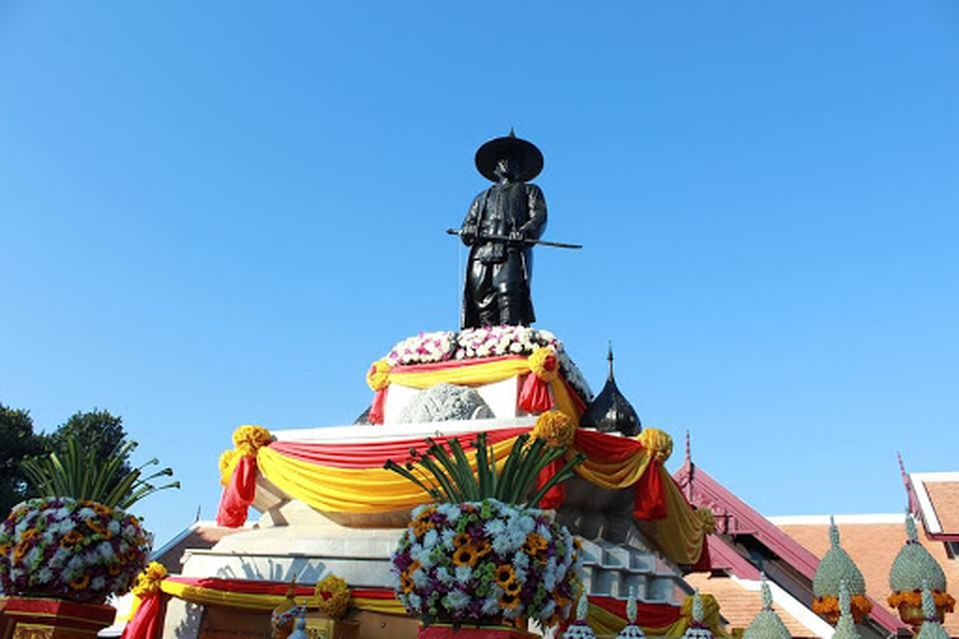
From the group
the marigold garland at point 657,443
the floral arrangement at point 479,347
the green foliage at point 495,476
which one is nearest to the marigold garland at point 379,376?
the floral arrangement at point 479,347

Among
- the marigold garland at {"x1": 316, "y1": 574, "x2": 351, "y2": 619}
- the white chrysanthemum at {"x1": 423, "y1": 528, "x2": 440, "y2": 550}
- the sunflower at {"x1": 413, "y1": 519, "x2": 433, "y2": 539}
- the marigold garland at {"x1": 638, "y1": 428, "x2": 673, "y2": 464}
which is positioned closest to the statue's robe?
the marigold garland at {"x1": 638, "y1": 428, "x2": 673, "y2": 464}

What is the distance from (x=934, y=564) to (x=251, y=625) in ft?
23.4

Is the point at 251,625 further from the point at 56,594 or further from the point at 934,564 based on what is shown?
the point at 934,564

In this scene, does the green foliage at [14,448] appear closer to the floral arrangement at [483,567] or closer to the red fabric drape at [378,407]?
the red fabric drape at [378,407]

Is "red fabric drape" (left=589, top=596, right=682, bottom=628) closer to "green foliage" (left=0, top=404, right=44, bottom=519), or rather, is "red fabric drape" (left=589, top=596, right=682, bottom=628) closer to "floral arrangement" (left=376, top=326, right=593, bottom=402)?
"floral arrangement" (left=376, top=326, right=593, bottom=402)

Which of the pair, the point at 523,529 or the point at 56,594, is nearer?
the point at 523,529

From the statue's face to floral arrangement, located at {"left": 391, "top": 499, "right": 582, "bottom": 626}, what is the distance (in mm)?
10603

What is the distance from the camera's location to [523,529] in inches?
225

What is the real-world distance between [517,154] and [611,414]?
5.98 meters

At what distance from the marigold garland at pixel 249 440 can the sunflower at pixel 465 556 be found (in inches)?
250

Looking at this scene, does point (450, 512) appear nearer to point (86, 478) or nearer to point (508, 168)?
point (86, 478)

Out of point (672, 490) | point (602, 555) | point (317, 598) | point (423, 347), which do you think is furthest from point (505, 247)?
point (317, 598)

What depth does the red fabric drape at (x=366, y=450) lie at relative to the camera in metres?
10.0

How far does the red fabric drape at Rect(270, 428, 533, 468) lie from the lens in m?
10.0
